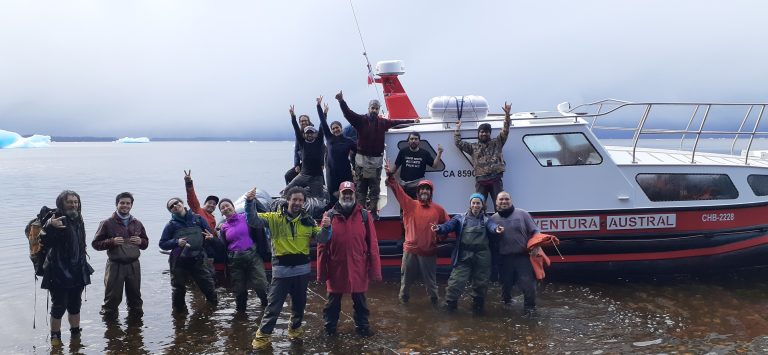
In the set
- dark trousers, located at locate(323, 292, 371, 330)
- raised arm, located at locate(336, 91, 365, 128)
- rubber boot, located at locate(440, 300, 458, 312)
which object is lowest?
rubber boot, located at locate(440, 300, 458, 312)

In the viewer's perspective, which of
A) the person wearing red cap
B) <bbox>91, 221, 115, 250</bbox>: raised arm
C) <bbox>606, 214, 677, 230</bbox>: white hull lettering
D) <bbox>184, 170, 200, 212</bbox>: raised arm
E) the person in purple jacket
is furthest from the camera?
<bbox>606, 214, 677, 230</bbox>: white hull lettering

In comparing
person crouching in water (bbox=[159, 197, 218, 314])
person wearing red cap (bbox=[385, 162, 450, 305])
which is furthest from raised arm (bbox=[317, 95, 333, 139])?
person crouching in water (bbox=[159, 197, 218, 314])

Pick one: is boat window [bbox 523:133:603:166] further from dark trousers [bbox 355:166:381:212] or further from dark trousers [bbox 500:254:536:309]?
dark trousers [bbox 355:166:381:212]

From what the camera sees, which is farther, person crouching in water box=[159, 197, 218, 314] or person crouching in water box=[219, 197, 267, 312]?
person crouching in water box=[219, 197, 267, 312]

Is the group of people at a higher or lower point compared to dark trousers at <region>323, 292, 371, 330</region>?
higher

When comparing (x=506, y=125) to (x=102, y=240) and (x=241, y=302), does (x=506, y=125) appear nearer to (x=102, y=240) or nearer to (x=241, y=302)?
(x=241, y=302)

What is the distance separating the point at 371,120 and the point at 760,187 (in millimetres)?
5626

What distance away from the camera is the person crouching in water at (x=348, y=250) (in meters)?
6.25

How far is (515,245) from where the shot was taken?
23.4 ft

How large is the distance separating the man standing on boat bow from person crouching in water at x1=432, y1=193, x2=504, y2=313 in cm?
109

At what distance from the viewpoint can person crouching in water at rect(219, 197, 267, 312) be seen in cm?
738

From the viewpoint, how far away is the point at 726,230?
849 cm

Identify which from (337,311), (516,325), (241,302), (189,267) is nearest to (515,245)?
(516,325)

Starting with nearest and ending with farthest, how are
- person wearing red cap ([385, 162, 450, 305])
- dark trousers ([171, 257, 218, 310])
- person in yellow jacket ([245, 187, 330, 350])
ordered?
person in yellow jacket ([245, 187, 330, 350]), person wearing red cap ([385, 162, 450, 305]), dark trousers ([171, 257, 218, 310])
